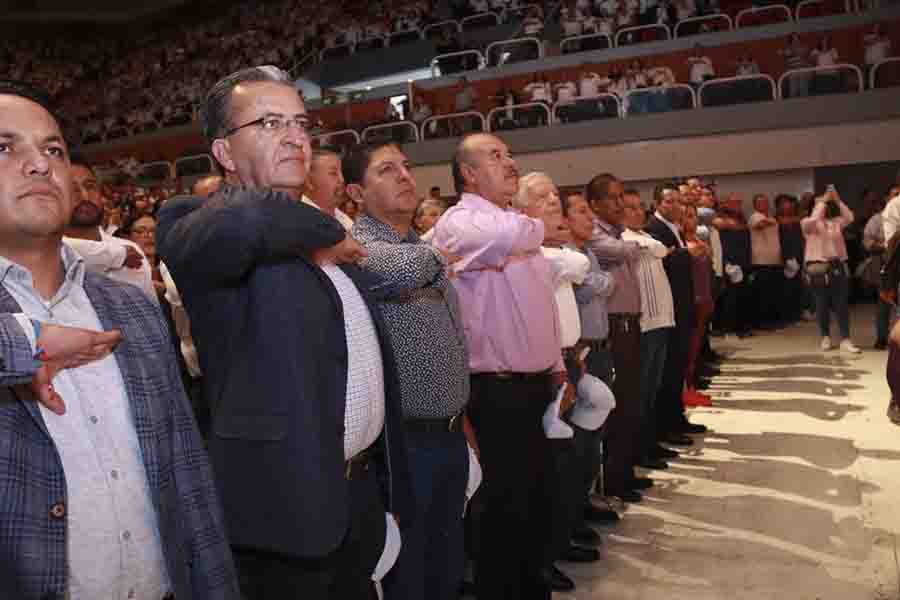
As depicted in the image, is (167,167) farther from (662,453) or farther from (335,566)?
(335,566)

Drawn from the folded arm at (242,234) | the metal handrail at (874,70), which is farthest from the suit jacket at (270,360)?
the metal handrail at (874,70)

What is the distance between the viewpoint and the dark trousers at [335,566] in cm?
170

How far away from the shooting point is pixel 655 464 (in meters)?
5.02

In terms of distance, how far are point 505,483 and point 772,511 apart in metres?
1.94

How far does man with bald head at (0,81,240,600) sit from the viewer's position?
4.19 feet

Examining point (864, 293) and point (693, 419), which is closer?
point (693, 419)

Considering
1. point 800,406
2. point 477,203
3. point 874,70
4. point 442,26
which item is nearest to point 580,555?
point 477,203

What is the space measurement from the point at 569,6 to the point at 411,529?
53.5 ft

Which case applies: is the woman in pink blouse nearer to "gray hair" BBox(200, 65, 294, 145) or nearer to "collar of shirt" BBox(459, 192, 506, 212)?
"collar of shirt" BBox(459, 192, 506, 212)

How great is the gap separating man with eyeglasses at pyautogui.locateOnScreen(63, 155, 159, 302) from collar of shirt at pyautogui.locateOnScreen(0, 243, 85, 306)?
1597mm

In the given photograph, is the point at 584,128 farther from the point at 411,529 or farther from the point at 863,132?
the point at 411,529

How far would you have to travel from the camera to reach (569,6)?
17.0m

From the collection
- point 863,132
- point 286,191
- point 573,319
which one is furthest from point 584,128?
point 286,191

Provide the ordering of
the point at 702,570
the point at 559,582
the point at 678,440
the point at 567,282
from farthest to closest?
the point at 678,440
the point at 567,282
the point at 702,570
the point at 559,582
